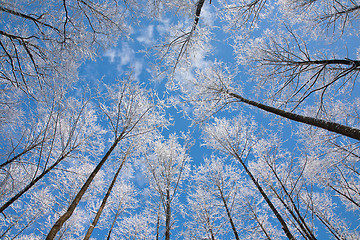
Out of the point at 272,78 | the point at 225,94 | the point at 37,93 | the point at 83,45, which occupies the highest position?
the point at 225,94

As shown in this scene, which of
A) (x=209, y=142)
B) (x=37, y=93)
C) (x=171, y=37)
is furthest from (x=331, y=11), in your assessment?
(x=37, y=93)

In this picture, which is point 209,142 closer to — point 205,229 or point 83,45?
point 205,229

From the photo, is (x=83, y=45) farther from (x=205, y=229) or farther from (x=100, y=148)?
(x=205, y=229)

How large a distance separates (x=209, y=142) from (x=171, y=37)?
203 inches

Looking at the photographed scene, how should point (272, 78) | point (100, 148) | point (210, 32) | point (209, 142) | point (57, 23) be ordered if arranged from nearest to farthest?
point (57, 23), point (210, 32), point (272, 78), point (100, 148), point (209, 142)

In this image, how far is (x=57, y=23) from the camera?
305cm

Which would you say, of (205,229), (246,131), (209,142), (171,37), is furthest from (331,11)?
(205,229)

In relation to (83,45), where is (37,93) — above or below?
below

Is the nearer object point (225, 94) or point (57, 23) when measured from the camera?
point (57, 23)

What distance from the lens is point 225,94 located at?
5074 mm

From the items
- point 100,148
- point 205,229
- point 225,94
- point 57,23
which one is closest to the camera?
point 57,23

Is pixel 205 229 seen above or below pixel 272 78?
below

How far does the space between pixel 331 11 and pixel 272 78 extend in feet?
7.03

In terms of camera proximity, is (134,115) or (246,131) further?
(246,131)
